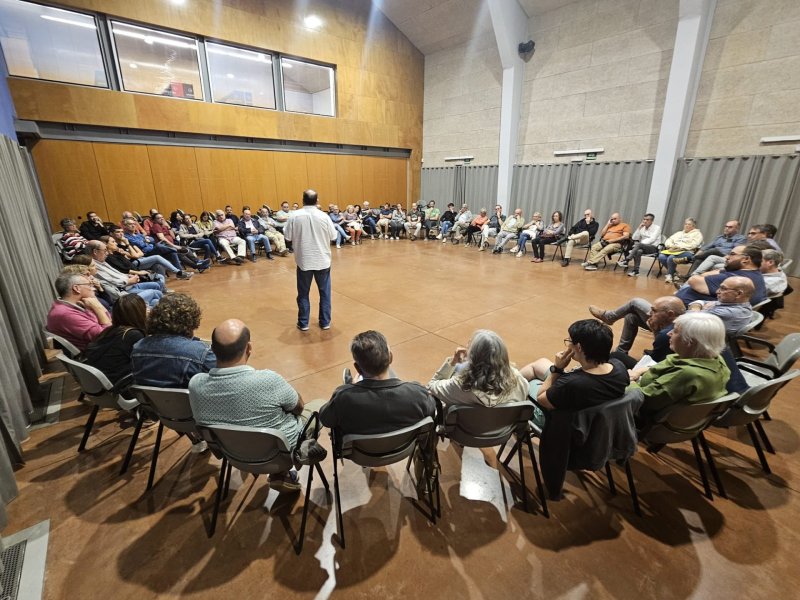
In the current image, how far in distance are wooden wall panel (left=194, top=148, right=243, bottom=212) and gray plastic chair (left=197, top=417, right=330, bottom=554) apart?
9.09 meters

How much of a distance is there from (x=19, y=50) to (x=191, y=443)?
30.1 feet

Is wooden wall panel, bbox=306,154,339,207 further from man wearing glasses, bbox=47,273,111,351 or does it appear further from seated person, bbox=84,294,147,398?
seated person, bbox=84,294,147,398

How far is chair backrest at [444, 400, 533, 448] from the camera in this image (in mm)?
1697

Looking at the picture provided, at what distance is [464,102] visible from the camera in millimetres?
11250

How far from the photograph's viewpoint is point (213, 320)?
174 inches

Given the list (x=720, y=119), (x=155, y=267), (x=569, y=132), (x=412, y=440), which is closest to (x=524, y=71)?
(x=569, y=132)

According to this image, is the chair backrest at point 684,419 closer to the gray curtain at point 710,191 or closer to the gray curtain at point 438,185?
the gray curtain at point 710,191

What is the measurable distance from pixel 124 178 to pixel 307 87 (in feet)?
17.8

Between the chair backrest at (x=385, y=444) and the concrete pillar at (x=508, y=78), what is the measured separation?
401 inches

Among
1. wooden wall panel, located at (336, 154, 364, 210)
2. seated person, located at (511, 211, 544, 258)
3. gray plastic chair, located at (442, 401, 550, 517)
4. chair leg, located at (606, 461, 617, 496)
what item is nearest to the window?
wooden wall panel, located at (336, 154, 364, 210)

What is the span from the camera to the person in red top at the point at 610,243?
6973 millimetres

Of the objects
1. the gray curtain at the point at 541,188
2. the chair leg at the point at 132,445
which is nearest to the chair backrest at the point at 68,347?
the chair leg at the point at 132,445

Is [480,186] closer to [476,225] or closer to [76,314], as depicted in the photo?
[476,225]

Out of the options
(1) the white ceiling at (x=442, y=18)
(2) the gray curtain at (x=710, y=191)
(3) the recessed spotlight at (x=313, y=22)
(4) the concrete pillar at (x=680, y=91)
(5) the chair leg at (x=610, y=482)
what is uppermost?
(1) the white ceiling at (x=442, y=18)
